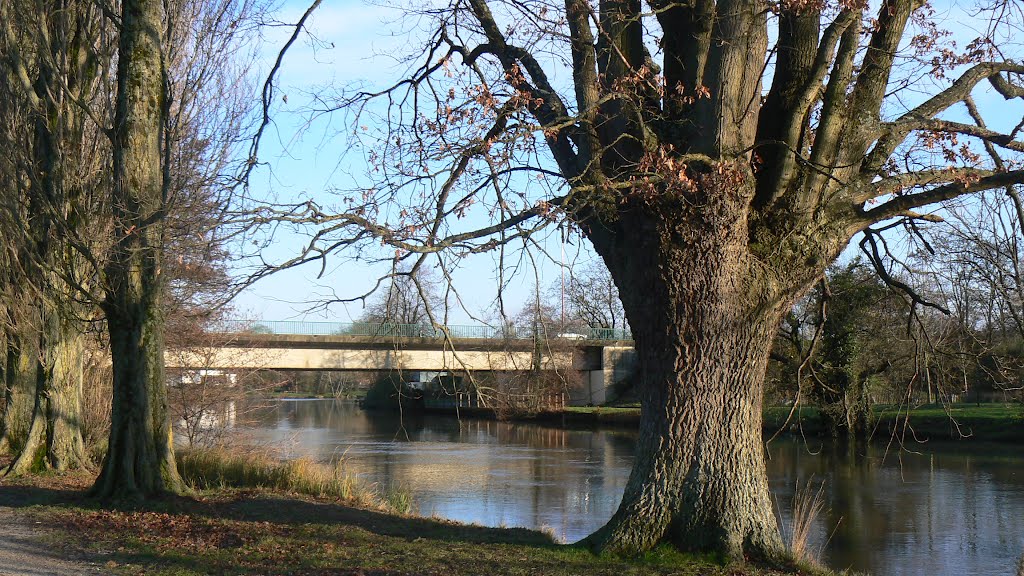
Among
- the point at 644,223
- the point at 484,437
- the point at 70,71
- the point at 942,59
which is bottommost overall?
the point at 484,437

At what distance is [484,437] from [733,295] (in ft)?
101

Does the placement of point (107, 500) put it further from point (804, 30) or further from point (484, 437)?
point (484, 437)

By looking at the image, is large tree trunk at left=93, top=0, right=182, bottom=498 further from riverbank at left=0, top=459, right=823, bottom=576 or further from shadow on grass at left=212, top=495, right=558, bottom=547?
shadow on grass at left=212, top=495, right=558, bottom=547

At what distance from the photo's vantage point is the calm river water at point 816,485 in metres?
15.0

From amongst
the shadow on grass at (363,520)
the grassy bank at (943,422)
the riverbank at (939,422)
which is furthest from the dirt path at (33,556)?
the grassy bank at (943,422)

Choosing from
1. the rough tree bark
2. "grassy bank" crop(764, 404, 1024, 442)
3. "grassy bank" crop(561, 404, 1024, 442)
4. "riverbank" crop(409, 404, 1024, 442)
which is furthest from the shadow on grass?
"grassy bank" crop(764, 404, 1024, 442)

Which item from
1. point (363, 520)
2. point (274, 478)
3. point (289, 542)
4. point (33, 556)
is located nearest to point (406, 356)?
point (274, 478)

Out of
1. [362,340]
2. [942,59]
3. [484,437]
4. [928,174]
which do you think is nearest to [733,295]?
[928,174]

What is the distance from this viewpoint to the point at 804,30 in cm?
815

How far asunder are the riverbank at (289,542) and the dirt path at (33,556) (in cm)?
5

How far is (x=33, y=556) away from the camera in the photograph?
7.51 meters

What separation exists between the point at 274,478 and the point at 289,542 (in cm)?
490

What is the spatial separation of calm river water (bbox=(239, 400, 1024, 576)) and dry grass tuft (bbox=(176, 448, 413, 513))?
1.11 metres

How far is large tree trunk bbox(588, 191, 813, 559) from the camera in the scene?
751 centimetres
